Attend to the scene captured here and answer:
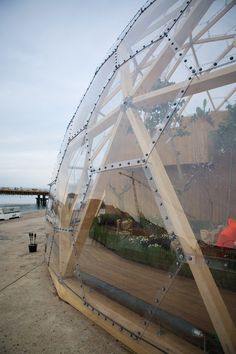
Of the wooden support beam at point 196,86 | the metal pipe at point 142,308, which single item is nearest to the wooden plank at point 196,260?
the metal pipe at point 142,308

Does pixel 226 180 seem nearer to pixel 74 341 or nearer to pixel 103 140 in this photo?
pixel 103 140

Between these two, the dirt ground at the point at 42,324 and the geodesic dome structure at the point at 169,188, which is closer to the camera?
the geodesic dome structure at the point at 169,188

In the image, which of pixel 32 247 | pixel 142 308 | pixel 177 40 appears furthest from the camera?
pixel 32 247

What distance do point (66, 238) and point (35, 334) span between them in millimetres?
2114

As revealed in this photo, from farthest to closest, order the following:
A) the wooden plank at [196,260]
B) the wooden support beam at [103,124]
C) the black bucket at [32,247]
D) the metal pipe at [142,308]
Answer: the black bucket at [32,247] → the wooden support beam at [103,124] → the metal pipe at [142,308] → the wooden plank at [196,260]

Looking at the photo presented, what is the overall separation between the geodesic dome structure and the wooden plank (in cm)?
1

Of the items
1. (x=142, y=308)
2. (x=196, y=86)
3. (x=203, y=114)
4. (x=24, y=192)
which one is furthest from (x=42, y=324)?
(x=24, y=192)

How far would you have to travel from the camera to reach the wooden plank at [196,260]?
2873 millimetres

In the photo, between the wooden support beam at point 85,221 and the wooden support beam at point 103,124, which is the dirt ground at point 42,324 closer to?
the wooden support beam at point 85,221

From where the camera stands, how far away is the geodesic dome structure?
3062 mm

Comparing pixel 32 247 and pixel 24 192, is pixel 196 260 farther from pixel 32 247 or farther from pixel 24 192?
pixel 24 192

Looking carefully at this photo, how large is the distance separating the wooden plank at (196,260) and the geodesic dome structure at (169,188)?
0.04 ft

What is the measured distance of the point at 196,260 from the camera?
3047mm

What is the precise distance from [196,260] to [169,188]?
3.26ft
